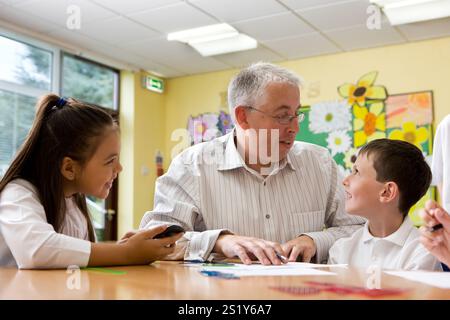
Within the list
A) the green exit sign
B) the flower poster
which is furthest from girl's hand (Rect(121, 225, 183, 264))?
the green exit sign

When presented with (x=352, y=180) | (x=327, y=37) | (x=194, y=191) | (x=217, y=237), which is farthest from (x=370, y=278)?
(x=327, y=37)

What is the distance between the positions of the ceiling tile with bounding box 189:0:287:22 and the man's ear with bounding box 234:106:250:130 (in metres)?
2.25

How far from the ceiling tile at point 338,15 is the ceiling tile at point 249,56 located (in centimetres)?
84

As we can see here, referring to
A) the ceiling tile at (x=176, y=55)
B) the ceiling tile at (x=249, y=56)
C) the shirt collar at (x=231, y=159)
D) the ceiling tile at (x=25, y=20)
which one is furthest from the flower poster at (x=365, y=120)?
the shirt collar at (x=231, y=159)

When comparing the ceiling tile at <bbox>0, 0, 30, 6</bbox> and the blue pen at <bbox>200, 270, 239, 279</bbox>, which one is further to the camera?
the ceiling tile at <bbox>0, 0, 30, 6</bbox>

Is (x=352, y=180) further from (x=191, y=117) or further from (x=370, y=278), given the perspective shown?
(x=191, y=117)

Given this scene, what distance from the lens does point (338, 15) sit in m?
4.22

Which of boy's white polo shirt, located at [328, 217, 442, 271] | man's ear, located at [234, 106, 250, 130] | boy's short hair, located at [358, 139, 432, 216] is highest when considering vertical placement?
man's ear, located at [234, 106, 250, 130]

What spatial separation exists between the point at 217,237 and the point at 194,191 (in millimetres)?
316

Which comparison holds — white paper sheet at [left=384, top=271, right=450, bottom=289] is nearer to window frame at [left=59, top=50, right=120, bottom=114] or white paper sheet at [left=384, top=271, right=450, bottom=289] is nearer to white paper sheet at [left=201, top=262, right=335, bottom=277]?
white paper sheet at [left=201, top=262, right=335, bottom=277]

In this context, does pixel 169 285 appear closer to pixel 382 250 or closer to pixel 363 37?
pixel 382 250

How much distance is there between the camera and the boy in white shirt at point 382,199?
4.71 feet

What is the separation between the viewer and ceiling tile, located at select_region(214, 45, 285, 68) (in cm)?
523

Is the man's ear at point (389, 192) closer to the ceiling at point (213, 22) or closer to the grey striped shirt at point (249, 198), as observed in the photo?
the grey striped shirt at point (249, 198)
